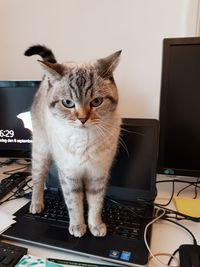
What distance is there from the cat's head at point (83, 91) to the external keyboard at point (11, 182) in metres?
0.40

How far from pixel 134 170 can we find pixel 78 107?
0.31 meters

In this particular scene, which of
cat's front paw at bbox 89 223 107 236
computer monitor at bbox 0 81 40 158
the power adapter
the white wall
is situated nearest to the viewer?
the power adapter

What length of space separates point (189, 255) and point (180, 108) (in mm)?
415

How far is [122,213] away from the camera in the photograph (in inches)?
29.8

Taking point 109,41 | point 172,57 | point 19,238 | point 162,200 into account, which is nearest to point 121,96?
point 109,41

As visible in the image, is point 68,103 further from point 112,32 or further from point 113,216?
point 112,32

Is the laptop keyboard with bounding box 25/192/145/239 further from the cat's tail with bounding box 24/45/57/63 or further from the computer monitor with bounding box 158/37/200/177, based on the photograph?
the cat's tail with bounding box 24/45/57/63

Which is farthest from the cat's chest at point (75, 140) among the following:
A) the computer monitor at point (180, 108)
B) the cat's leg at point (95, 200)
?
the computer monitor at point (180, 108)

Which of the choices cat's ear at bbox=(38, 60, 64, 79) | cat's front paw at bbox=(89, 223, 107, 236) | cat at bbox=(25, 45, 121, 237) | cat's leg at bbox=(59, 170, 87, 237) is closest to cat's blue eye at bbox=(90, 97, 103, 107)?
cat at bbox=(25, 45, 121, 237)

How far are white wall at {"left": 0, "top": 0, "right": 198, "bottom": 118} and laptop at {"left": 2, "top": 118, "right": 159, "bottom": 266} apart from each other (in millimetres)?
268

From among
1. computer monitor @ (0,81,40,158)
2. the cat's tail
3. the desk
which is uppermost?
the cat's tail

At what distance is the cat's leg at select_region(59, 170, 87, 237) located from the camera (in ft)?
2.33

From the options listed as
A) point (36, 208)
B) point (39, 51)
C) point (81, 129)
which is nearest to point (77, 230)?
point (36, 208)

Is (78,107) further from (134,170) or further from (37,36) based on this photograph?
(37,36)
